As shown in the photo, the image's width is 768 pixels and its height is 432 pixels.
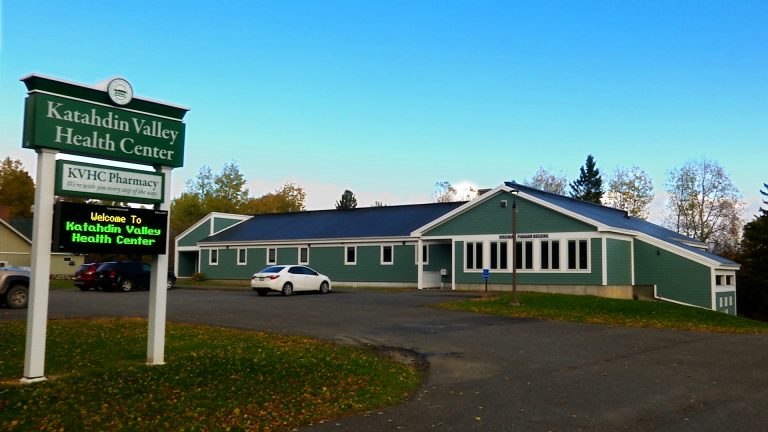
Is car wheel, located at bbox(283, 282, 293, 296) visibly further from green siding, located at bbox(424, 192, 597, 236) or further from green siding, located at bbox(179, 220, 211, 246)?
green siding, located at bbox(179, 220, 211, 246)

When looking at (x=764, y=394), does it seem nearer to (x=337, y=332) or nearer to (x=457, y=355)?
(x=457, y=355)

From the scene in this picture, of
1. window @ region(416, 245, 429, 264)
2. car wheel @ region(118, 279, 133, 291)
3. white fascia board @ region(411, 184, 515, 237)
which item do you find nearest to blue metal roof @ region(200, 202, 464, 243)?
window @ region(416, 245, 429, 264)

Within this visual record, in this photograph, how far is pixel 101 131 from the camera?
10.4 meters

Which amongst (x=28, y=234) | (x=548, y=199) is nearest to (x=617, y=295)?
(x=548, y=199)

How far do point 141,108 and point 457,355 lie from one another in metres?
7.51

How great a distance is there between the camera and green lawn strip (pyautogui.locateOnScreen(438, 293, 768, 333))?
20203 millimetres

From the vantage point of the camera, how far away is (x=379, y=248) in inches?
1587

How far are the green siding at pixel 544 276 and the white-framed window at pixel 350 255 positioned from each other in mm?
8182

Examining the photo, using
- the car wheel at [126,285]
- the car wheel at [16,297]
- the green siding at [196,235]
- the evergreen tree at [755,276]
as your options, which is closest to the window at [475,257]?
the car wheel at [126,285]

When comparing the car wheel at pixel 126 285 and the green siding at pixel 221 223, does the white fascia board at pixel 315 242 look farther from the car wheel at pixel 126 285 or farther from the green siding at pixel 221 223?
the car wheel at pixel 126 285

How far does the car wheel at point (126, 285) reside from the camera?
3362cm

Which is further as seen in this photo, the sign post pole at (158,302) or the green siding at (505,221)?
the green siding at (505,221)

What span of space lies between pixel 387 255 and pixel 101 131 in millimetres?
30244

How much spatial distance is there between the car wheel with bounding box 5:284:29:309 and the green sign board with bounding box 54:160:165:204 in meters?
13.9
